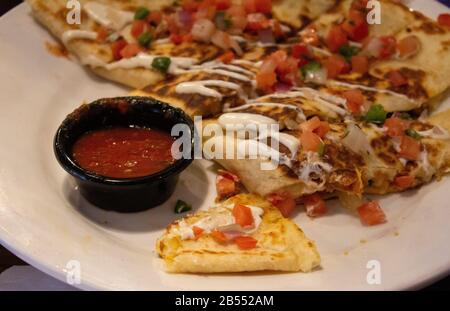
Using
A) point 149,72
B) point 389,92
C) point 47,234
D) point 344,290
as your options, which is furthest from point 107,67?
point 344,290

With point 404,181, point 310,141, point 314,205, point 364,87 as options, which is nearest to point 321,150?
point 310,141

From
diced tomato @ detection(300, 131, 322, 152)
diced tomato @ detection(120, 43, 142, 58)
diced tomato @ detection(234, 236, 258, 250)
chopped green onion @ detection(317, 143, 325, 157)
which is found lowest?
diced tomato @ detection(234, 236, 258, 250)

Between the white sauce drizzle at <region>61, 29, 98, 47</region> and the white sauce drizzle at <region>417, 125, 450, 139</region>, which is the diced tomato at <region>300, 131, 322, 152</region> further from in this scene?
the white sauce drizzle at <region>61, 29, 98, 47</region>

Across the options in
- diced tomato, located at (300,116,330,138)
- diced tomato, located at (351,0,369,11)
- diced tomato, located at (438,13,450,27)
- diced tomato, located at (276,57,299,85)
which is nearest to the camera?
diced tomato, located at (300,116,330,138)

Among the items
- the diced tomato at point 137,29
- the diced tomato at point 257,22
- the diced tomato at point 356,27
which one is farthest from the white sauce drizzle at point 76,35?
the diced tomato at point 356,27

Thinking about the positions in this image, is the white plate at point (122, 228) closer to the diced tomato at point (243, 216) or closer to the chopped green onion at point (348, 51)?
the diced tomato at point (243, 216)

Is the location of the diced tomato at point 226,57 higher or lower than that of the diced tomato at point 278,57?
lower

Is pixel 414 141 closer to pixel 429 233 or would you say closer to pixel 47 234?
pixel 429 233

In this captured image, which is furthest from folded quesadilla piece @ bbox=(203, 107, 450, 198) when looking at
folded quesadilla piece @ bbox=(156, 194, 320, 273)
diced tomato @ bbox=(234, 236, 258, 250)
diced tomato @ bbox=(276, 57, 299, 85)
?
diced tomato @ bbox=(276, 57, 299, 85)
